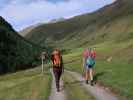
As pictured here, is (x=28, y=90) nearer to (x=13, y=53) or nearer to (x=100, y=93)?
(x=100, y=93)

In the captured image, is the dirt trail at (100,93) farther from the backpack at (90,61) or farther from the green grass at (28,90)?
the green grass at (28,90)

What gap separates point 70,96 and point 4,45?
10727 cm

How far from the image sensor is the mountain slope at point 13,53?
117938 mm

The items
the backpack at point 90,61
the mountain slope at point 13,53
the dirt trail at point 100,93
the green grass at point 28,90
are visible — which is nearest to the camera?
the dirt trail at point 100,93

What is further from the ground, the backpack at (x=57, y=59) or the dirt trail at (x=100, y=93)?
the backpack at (x=57, y=59)

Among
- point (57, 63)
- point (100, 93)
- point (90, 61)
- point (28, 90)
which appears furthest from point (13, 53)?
point (100, 93)

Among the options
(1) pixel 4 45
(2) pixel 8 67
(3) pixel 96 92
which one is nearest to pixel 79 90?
(3) pixel 96 92

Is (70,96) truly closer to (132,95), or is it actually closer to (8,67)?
(132,95)

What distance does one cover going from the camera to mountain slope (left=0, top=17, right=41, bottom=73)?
118 meters

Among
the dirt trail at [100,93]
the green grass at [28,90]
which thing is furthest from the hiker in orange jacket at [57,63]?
the dirt trail at [100,93]

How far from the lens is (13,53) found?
428 ft

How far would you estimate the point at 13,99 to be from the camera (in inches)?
1061

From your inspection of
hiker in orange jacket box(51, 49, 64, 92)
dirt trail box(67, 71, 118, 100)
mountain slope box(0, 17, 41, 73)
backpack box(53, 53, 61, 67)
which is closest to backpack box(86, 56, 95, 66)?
dirt trail box(67, 71, 118, 100)

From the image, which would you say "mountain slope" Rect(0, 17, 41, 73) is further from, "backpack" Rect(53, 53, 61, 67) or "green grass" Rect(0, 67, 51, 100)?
"backpack" Rect(53, 53, 61, 67)
